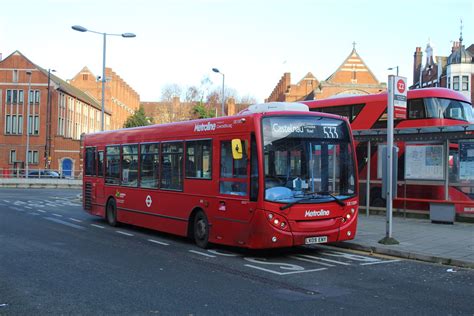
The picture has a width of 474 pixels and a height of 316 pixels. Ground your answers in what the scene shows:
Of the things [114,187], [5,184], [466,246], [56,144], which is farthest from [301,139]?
[56,144]

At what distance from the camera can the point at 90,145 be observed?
16781 mm

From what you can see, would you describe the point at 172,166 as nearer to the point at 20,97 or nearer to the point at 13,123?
the point at 13,123

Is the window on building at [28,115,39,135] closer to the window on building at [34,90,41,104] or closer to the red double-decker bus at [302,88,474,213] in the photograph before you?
the window on building at [34,90,41,104]

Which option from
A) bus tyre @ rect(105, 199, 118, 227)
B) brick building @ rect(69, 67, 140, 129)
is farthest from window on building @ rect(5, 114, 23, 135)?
bus tyre @ rect(105, 199, 118, 227)

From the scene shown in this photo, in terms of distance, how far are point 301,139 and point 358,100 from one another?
9.80 meters

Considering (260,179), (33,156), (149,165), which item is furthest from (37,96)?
(260,179)

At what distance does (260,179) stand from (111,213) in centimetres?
756

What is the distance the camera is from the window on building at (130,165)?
13.8 m

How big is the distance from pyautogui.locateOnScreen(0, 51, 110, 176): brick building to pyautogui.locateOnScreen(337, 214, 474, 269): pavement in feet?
183

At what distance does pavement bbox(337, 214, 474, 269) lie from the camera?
31.2ft

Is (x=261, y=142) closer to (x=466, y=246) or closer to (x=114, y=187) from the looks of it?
(x=466, y=246)

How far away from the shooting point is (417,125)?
56.9 ft

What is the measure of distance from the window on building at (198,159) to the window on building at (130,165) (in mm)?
2778

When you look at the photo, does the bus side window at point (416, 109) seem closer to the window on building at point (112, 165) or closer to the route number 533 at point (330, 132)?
the route number 533 at point (330, 132)
